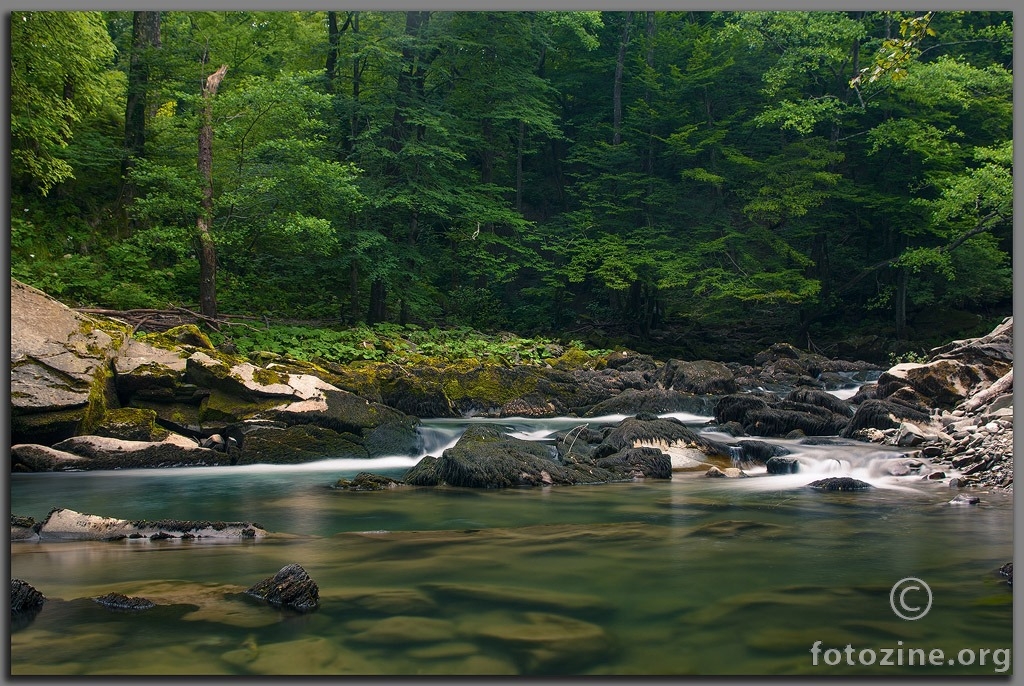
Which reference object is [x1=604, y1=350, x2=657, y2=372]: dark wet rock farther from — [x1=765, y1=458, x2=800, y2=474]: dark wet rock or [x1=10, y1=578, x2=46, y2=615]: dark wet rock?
[x1=10, y1=578, x2=46, y2=615]: dark wet rock

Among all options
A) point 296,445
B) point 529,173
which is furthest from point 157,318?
point 529,173

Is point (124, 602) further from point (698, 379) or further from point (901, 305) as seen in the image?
point (901, 305)

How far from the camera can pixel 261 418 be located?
11.8 m

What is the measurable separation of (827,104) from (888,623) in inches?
941

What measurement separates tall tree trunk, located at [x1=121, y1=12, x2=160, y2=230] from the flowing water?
1260 cm

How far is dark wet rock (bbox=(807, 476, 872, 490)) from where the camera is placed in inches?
347

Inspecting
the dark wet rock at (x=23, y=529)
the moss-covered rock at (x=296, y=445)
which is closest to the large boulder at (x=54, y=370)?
the moss-covered rock at (x=296, y=445)

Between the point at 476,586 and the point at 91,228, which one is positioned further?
the point at 91,228

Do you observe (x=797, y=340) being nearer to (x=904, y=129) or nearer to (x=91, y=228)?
(x=904, y=129)

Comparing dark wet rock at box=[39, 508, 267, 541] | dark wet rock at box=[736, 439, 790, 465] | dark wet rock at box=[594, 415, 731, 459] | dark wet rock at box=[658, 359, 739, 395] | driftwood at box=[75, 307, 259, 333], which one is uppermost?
driftwood at box=[75, 307, 259, 333]

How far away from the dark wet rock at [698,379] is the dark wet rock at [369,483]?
10049 mm

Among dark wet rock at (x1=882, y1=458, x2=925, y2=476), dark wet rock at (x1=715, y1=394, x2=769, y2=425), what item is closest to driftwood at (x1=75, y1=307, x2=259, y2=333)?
dark wet rock at (x1=715, y1=394, x2=769, y2=425)

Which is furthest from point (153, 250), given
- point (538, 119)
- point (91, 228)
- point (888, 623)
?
point (888, 623)

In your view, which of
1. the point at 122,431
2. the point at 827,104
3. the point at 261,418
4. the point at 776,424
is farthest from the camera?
the point at 827,104
